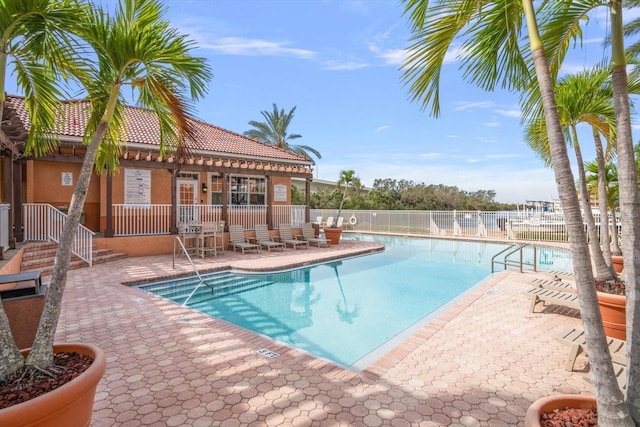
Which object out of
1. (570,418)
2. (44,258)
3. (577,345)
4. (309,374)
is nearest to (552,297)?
(577,345)

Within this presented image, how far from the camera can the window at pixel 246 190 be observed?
17906 millimetres

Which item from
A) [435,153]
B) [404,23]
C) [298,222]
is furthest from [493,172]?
[404,23]

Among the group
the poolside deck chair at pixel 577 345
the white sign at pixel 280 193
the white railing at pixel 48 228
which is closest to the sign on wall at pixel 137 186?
the white railing at pixel 48 228

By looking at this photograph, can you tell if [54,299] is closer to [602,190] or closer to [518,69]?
[518,69]

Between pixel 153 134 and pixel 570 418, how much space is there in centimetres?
1606

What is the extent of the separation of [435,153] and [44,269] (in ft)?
141

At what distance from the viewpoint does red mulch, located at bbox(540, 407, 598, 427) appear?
2.18 m

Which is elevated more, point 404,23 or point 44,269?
point 404,23

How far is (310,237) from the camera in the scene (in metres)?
16.9

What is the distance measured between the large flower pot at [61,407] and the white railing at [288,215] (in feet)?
48.2

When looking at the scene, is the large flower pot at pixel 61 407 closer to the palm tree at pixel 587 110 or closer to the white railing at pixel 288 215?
the palm tree at pixel 587 110

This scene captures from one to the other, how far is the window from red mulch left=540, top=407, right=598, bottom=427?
16669 millimetres

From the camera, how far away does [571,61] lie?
374 centimetres

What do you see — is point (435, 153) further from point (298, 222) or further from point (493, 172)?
point (298, 222)
